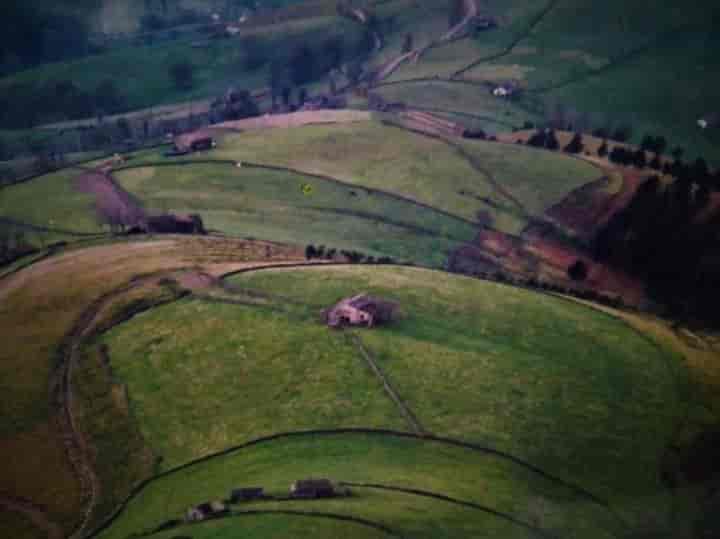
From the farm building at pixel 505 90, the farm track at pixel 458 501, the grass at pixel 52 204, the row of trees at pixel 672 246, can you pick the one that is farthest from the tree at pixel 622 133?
the farm track at pixel 458 501

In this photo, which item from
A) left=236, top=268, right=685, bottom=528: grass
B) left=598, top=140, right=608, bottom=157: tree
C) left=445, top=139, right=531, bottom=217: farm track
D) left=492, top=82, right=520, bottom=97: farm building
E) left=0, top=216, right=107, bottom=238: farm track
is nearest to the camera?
left=236, top=268, right=685, bottom=528: grass

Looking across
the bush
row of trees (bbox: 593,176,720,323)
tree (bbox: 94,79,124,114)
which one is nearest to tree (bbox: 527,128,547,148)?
row of trees (bbox: 593,176,720,323)

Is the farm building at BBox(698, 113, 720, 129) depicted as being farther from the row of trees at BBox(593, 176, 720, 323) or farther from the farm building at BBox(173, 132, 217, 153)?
the farm building at BBox(173, 132, 217, 153)

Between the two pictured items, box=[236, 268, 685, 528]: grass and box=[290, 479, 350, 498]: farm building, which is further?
box=[236, 268, 685, 528]: grass

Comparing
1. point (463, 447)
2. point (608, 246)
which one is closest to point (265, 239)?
point (608, 246)

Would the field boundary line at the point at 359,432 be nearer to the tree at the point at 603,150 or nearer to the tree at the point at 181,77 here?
the tree at the point at 603,150

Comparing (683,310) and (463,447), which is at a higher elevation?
(463,447)

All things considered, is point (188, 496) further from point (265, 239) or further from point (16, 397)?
point (265, 239)

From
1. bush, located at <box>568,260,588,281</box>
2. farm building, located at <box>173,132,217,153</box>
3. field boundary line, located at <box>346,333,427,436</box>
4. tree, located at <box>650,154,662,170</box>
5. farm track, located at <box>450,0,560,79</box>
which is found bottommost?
bush, located at <box>568,260,588,281</box>
